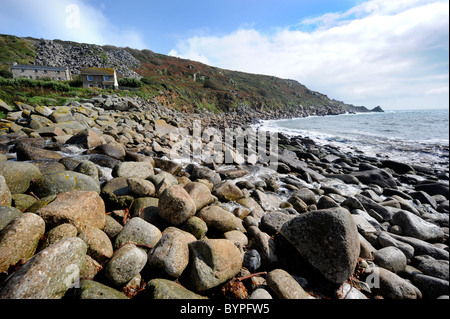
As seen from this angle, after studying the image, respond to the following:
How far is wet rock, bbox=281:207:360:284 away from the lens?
2.88m

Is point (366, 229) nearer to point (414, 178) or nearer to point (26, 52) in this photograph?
point (414, 178)

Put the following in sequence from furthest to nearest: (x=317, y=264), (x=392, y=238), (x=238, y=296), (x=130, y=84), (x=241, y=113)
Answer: (x=241, y=113), (x=130, y=84), (x=392, y=238), (x=317, y=264), (x=238, y=296)

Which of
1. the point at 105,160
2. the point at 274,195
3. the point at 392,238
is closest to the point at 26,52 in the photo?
the point at 105,160

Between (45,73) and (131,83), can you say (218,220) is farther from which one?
(45,73)

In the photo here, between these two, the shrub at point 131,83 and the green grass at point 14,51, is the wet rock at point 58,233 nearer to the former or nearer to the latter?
the shrub at point 131,83

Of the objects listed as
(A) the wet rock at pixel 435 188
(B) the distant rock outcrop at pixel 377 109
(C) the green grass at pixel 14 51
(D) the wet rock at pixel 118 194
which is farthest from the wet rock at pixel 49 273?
(B) the distant rock outcrop at pixel 377 109

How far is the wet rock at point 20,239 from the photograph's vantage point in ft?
6.40

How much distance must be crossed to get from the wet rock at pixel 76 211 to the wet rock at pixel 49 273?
0.57 m

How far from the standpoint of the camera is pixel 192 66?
2362 inches

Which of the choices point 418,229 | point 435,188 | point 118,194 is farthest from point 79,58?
point 435,188

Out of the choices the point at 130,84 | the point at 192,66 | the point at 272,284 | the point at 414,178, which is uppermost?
the point at 192,66

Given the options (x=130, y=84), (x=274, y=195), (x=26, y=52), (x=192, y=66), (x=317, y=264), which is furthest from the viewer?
(x=192, y=66)

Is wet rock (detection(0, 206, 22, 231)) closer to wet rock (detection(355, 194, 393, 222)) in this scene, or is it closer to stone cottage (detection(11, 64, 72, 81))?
wet rock (detection(355, 194, 393, 222))
